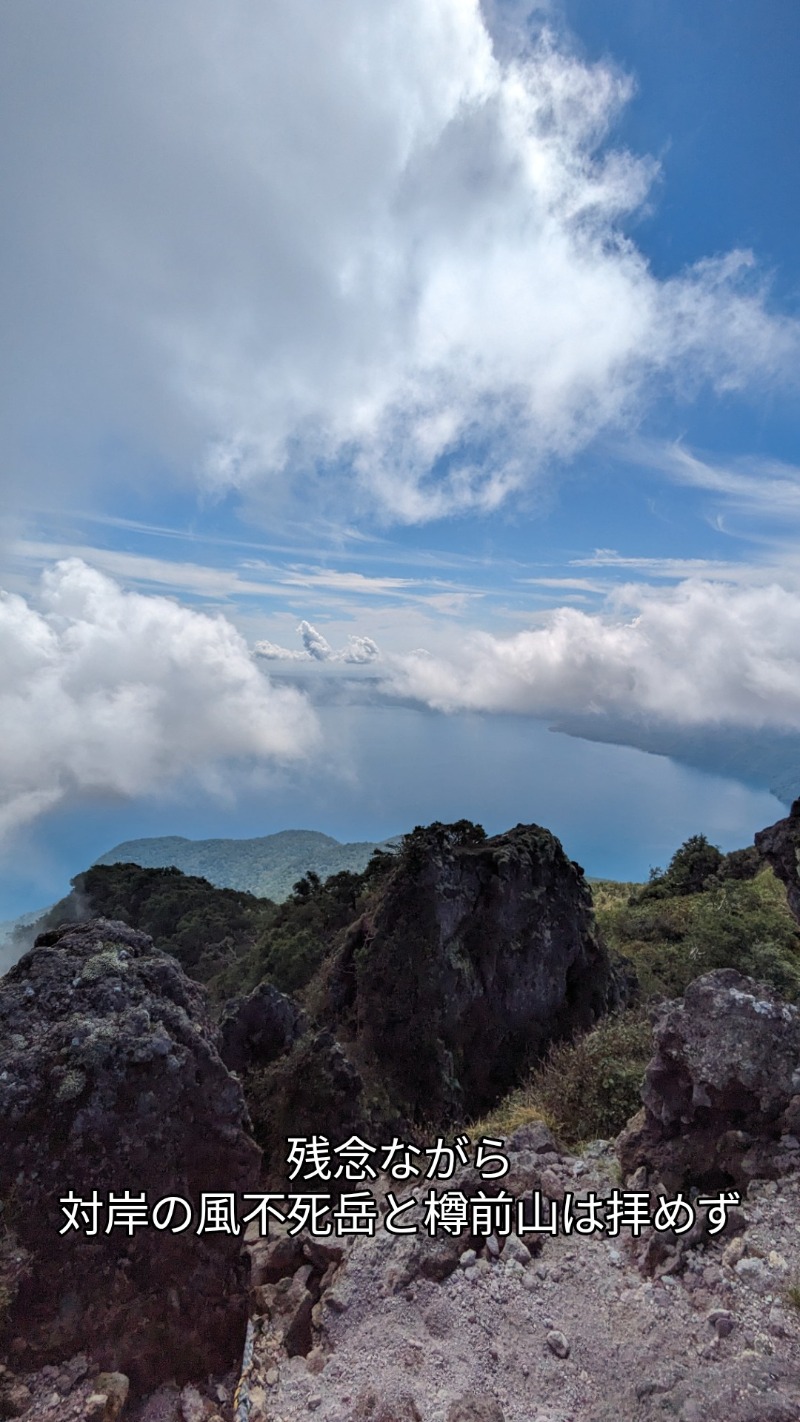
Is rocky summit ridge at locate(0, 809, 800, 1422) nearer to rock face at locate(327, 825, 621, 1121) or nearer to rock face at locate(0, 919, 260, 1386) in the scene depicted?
rock face at locate(0, 919, 260, 1386)

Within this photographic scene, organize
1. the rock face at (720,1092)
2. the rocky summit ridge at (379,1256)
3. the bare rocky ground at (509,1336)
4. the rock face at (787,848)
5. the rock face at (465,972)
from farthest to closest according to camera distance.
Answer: the rock face at (787,848), the rock face at (465,972), the rock face at (720,1092), the rocky summit ridge at (379,1256), the bare rocky ground at (509,1336)

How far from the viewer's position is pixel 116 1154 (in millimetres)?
7293

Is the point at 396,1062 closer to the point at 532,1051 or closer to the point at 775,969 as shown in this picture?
the point at 532,1051

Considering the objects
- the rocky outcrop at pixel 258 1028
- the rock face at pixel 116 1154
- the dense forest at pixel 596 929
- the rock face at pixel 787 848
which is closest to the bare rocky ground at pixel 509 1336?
the rock face at pixel 116 1154

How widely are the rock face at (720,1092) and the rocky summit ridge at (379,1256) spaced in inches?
1.1

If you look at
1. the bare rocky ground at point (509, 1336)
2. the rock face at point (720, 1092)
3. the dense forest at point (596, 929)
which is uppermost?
the rock face at point (720, 1092)

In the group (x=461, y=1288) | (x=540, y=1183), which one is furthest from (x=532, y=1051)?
(x=461, y=1288)

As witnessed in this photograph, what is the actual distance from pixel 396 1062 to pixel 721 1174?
12.3 meters

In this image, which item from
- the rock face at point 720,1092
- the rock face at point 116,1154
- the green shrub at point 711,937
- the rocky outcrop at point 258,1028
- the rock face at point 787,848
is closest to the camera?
the rock face at point 116,1154

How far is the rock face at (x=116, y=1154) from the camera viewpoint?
21.9 ft

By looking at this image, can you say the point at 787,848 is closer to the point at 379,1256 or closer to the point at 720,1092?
the point at 720,1092

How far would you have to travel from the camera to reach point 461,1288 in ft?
25.1

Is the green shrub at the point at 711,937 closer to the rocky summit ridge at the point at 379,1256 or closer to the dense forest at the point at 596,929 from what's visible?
the dense forest at the point at 596,929

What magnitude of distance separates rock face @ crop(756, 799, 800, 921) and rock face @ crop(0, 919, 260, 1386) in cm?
1962
